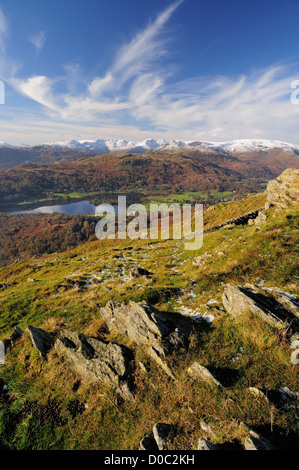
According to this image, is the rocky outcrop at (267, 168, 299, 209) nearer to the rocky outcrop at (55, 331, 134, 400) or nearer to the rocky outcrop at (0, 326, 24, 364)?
the rocky outcrop at (55, 331, 134, 400)

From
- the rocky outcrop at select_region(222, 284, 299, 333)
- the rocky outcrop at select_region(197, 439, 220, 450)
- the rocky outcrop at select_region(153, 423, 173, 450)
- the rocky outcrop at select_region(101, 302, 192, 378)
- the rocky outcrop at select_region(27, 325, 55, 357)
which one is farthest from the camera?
the rocky outcrop at select_region(27, 325, 55, 357)

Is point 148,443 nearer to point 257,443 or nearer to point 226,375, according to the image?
point 257,443

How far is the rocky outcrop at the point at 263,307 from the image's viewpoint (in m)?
7.29

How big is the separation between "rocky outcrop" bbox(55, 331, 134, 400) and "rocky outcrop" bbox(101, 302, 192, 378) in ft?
2.93

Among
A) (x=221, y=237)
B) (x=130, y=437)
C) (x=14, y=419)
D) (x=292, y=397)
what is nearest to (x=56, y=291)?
(x=14, y=419)

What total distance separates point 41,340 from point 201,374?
7488 millimetres

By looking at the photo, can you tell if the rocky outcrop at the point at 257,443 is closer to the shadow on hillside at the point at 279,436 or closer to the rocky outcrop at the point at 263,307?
the shadow on hillside at the point at 279,436

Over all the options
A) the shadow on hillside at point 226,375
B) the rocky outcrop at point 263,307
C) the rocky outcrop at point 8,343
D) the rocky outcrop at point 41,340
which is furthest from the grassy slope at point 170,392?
the rocky outcrop at point 8,343

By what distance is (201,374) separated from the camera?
19.7 feet

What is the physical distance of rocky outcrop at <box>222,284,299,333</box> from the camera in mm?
7293

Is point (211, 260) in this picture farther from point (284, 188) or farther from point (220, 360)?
point (284, 188)

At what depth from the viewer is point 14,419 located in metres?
5.88

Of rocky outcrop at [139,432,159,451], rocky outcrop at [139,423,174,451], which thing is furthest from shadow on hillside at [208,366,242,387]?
rocky outcrop at [139,432,159,451]
